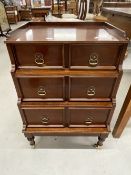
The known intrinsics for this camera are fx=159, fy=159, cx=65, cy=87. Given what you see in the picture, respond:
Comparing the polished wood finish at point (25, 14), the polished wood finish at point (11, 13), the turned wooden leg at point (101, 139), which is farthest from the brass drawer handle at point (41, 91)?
the polished wood finish at point (25, 14)

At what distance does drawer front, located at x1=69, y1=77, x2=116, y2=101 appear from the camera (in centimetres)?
93

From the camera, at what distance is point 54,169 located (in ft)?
3.88

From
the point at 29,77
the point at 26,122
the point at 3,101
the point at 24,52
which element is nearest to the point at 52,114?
the point at 26,122

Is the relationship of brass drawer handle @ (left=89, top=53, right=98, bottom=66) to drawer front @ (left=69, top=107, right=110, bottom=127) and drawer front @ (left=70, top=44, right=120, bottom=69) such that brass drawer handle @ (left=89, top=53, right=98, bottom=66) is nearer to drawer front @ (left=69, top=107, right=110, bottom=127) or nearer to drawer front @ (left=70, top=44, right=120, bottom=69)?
drawer front @ (left=70, top=44, right=120, bottom=69)

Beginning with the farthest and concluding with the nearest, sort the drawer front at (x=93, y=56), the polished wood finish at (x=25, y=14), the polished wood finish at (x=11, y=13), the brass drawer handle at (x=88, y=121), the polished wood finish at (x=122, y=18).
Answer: the polished wood finish at (x=25, y=14)
the polished wood finish at (x=11, y=13)
the polished wood finish at (x=122, y=18)
the brass drawer handle at (x=88, y=121)
the drawer front at (x=93, y=56)

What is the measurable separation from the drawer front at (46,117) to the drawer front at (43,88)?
3.5 inches

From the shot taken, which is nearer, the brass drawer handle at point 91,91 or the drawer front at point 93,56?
the drawer front at point 93,56

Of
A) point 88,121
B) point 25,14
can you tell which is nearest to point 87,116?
point 88,121

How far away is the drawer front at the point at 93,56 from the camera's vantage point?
81 cm

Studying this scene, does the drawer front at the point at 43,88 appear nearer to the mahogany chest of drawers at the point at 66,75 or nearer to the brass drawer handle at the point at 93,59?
the mahogany chest of drawers at the point at 66,75

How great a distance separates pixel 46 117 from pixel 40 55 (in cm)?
47

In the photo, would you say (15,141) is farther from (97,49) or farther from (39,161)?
(97,49)

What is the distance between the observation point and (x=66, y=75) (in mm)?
896

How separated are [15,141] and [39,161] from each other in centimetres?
30
